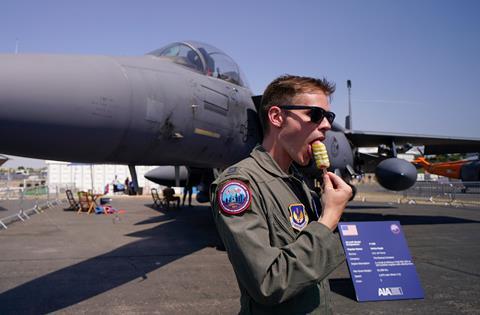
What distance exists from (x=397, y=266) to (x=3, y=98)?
14.4ft

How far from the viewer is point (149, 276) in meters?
5.20

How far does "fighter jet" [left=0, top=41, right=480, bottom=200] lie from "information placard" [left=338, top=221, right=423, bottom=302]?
2.19 m

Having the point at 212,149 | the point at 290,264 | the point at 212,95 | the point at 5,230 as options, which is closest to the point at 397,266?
the point at 212,149

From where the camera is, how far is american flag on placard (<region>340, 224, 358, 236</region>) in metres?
4.46

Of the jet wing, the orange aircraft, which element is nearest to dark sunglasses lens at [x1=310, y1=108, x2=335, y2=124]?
the jet wing

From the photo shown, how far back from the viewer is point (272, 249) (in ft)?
4.10

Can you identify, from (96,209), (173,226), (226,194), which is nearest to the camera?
(226,194)

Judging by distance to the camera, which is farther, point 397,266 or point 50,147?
point 397,266

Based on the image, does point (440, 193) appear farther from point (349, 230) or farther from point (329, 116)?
point (329, 116)

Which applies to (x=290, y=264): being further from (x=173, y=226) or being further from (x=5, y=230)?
(x=5, y=230)

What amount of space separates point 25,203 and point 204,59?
1715 centimetres

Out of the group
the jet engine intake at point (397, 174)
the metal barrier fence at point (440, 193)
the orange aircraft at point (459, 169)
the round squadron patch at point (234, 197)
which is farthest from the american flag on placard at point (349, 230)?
the orange aircraft at point (459, 169)

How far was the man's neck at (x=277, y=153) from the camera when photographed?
1.61m

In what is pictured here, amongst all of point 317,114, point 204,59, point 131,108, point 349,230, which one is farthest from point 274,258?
point 204,59
